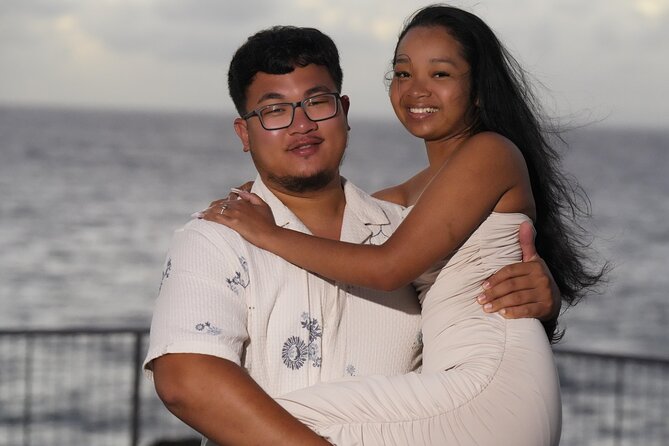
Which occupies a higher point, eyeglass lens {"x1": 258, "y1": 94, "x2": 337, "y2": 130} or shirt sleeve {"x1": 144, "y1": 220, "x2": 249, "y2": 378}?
eyeglass lens {"x1": 258, "y1": 94, "x2": 337, "y2": 130}

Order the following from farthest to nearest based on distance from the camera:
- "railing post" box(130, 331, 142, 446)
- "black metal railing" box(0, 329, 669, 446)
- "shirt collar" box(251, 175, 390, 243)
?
"black metal railing" box(0, 329, 669, 446) < "railing post" box(130, 331, 142, 446) < "shirt collar" box(251, 175, 390, 243)

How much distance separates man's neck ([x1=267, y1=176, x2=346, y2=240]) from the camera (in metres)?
3.92

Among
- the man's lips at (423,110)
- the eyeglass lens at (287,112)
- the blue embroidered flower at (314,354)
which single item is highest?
the man's lips at (423,110)

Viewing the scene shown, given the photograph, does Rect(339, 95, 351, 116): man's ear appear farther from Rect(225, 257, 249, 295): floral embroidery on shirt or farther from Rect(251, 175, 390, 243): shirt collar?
Rect(225, 257, 249, 295): floral embroidery on shirt

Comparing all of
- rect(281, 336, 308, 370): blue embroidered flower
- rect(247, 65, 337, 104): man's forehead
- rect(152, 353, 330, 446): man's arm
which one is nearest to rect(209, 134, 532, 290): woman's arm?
rect(281, 336, 308, 370): blue embroidered flower

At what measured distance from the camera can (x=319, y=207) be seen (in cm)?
397

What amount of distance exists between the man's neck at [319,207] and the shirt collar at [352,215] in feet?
0.14

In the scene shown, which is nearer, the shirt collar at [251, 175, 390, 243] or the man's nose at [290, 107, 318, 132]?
the man's nose at [290, 107, 318, 132]

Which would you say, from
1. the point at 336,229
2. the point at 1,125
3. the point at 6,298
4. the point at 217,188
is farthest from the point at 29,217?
the point at 1,125

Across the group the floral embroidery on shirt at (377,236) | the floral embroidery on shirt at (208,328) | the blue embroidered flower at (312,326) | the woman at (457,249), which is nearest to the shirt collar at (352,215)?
the floral embroidery on shirt at (377,236)

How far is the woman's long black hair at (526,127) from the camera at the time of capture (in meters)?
3.88

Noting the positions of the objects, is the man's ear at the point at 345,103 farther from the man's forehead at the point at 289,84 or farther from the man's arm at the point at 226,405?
the man's arm at the point at 226,405

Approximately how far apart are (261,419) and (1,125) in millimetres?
112673

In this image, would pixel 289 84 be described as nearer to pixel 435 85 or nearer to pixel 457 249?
pixel 435 85
